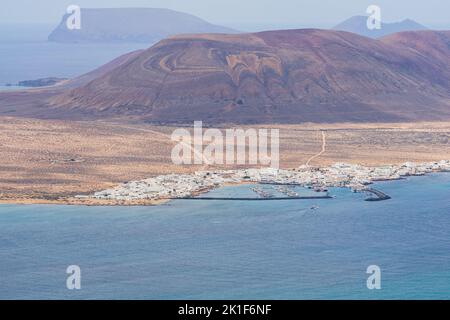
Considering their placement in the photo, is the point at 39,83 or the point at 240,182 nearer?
the point at 240,182

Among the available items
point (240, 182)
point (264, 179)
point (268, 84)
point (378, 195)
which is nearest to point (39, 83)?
point (268, 84)

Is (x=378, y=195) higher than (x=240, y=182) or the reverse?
the reverse

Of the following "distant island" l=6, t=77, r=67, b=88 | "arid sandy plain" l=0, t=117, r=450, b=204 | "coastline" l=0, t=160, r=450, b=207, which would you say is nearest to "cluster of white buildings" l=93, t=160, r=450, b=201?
"coastline" l=0, t=160, r=450, b=207

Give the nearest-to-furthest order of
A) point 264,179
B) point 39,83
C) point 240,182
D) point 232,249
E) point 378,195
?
point 232,249
point 378,195
point 240,182
point 264,179
point 39,83

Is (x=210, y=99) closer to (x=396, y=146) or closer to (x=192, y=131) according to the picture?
(x=192, y=131)

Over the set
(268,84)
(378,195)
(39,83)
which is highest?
(39,83)

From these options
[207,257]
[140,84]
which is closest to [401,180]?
[207,257]

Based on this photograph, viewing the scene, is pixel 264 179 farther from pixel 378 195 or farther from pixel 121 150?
pixel 121 150
